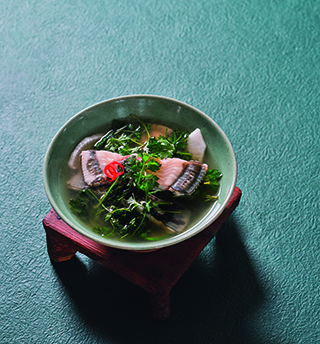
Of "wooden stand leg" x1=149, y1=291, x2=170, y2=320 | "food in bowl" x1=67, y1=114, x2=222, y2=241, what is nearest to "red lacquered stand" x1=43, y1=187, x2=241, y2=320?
"wooden stand leg" x1=149, y1=291, x2=170, y2=320

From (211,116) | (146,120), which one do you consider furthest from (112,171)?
(211,116)

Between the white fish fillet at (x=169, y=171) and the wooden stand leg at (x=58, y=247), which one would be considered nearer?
the white fish fillet at (x=169, y=171)

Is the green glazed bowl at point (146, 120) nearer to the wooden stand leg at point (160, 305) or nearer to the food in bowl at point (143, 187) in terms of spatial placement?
the food in bowl at point (143, 187)

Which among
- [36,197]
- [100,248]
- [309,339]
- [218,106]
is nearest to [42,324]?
[100,248]

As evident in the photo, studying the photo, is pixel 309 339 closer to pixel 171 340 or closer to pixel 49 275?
pixel 171 340

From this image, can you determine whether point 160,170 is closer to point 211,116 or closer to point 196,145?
point 196,145

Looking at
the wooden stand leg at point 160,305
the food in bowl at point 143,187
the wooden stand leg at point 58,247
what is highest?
the food in bowl at point 143,187

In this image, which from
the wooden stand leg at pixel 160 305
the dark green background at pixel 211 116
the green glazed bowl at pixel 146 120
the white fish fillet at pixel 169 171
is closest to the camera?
the green glazed bowl at pixel 146 120

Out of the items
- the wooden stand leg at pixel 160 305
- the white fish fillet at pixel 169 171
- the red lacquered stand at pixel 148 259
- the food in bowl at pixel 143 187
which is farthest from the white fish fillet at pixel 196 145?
the wooden stand leg at pixel 160 305
